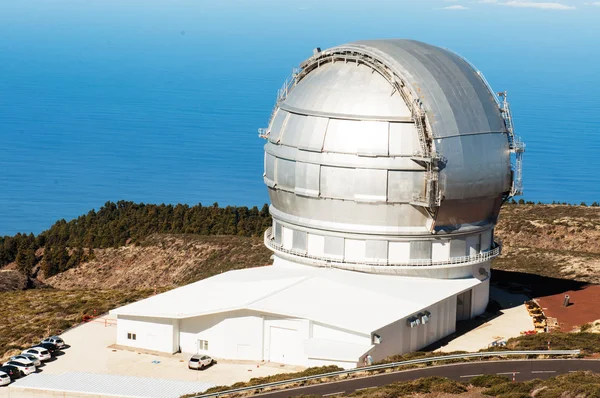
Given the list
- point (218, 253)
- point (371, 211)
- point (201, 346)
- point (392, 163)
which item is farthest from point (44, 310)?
point (218, 253)

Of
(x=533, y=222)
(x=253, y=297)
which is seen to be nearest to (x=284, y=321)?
(x=253, y=297)

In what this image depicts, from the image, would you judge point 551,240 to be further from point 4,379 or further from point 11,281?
Answer: point 4,379

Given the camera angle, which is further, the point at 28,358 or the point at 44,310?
the point at 44,310

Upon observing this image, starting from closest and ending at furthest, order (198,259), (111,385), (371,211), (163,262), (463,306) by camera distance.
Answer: (111,385)
(371,211)
(463,306)
(198,259)
(163,262)

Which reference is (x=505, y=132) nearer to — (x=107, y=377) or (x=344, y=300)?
(x=344, y=300)

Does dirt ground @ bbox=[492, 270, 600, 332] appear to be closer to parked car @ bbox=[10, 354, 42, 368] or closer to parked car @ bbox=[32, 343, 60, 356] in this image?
parked car @ bbox=[32, 343, 60, 356]

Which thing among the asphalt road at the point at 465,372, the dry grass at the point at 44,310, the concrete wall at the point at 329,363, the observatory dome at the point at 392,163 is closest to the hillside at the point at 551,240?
the observatory dome at the point at 392,163

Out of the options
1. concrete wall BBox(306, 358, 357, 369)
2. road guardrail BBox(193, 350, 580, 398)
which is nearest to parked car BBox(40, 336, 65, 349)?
road guardrail BBox(193, 350, 580, 398)

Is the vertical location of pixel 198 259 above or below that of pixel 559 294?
below
